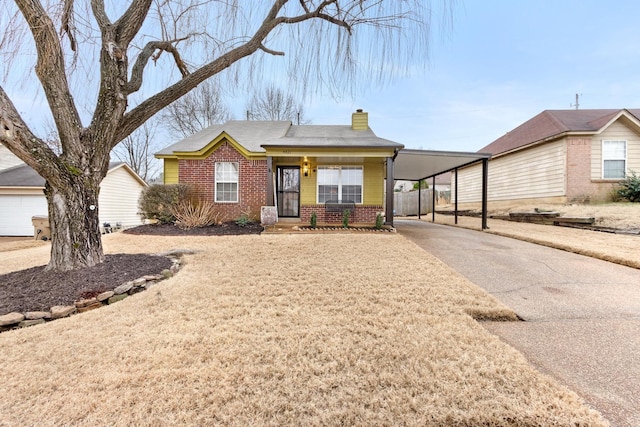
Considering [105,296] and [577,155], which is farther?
[577,155]

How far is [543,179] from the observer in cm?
1324

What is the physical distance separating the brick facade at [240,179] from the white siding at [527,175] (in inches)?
520

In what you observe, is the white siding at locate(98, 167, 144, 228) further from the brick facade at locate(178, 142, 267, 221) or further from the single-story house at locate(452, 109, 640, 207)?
the single-story house at locate(452, 109, 640, 207)

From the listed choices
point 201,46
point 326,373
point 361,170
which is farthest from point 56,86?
point 361,170

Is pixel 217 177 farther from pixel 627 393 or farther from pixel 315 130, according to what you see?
pixel 627 393

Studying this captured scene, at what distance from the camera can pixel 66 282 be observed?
12.3 feet

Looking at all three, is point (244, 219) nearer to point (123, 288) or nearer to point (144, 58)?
point (144, 58)

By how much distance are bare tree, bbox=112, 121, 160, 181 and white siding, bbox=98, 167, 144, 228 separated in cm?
802

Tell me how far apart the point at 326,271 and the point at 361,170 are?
708cm

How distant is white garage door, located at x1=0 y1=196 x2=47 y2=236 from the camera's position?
1345cm

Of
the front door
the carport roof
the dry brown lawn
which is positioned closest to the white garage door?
the front door

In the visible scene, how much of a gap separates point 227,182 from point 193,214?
6.70ft

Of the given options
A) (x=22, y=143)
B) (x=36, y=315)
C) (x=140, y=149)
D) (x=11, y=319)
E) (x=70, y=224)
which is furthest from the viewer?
(x=140, y=149)

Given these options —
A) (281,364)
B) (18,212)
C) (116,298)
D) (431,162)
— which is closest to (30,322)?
(116,298)
